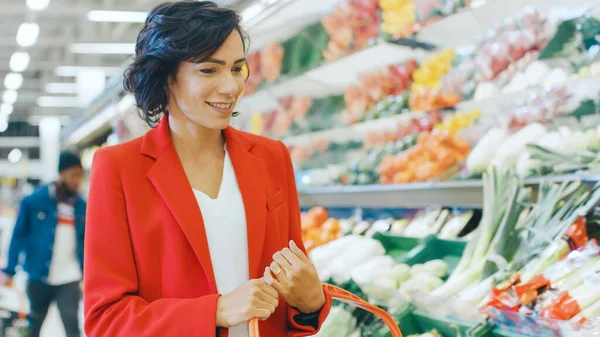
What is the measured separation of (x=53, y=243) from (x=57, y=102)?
2371cm

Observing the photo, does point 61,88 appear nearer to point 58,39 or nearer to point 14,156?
point 58,39

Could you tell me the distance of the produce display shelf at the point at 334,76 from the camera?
13.3ft

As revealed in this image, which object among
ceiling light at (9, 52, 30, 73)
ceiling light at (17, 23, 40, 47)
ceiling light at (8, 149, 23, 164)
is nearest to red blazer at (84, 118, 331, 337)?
ceiling light at (17, 23, 40, 47)

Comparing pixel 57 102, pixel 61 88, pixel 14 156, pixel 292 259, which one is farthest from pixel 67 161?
pixel 14 156

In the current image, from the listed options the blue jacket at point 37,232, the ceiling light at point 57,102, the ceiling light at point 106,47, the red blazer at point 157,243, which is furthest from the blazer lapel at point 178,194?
the ceiling light at point 57,102

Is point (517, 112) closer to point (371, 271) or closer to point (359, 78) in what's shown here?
point (371, 271)

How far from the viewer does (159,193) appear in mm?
1431

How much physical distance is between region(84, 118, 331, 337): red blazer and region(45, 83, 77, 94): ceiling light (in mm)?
22592

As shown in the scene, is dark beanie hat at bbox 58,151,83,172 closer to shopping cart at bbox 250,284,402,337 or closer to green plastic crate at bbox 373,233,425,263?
green plastic crate at bbox 373,233,425,263

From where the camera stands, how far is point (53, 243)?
14.8 ft

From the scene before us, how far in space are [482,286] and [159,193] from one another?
158cm

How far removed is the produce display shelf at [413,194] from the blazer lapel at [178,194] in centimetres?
168

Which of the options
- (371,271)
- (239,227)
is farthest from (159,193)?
(371,271)

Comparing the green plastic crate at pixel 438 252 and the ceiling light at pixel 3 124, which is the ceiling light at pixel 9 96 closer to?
the ceiling light at pixel 3 124
